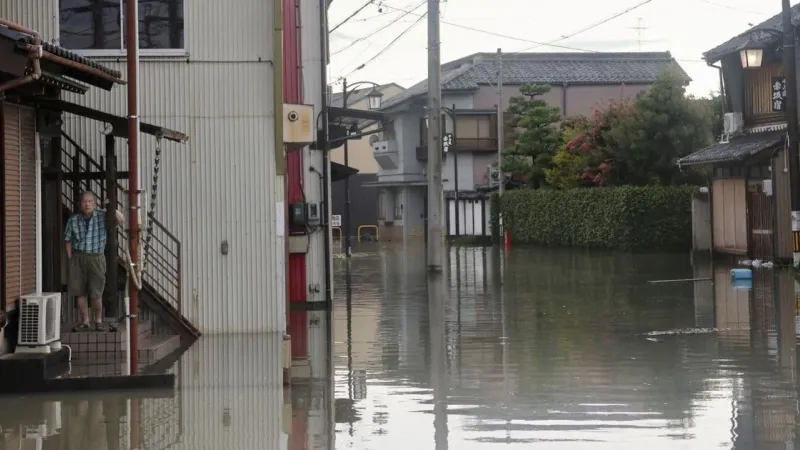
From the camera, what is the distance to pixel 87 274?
12.9 metres

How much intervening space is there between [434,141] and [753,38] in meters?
8.25

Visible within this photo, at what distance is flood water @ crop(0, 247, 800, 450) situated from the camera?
908 centimetres

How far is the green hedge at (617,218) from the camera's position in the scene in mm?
37156

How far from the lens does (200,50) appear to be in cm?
1560

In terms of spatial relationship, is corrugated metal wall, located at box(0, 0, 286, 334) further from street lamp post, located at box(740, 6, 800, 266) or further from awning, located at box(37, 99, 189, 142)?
street lamp post, located at box(740, 6, 800, 266)

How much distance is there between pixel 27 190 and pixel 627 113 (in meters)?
30.2

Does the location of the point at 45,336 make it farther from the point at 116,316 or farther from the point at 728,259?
the point at 728,259

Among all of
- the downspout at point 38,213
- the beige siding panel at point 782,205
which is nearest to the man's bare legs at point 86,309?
the downspout at point 38,213

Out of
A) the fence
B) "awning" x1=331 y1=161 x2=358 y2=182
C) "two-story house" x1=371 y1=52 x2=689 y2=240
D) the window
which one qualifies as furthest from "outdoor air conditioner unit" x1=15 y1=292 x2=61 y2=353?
"two-story house" x1=371 y1=52 x2=689 y2=240

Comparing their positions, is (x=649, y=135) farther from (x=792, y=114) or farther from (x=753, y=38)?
(x=792, y=114)

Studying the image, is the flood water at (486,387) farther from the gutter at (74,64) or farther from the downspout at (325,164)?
the gutter at (74,64)

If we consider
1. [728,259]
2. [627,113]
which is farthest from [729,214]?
[627,113]

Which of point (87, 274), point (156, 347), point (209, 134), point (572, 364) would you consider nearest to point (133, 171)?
point (87, 274)

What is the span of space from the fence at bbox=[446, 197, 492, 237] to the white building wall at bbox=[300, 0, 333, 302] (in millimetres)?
32305
